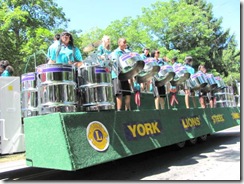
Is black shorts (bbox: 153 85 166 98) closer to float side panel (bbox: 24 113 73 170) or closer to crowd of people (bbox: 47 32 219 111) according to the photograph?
crowd of people (bbox: 47 32 219 111)

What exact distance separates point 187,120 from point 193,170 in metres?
1.47

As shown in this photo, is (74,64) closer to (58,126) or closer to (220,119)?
(58,126)

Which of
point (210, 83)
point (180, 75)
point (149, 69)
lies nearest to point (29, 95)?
point (149, 69)

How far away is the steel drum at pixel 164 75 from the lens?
19.5 ft

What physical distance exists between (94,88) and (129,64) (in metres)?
0.82

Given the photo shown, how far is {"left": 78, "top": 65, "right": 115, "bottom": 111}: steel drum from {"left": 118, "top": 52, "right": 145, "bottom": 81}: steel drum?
535 mm

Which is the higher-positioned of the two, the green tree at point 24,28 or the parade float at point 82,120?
the green tree at point 24,28

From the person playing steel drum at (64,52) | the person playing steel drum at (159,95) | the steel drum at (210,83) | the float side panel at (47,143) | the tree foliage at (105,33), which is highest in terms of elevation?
the tree foliage at (105,33)

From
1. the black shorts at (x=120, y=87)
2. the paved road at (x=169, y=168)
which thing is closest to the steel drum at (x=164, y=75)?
the black shorts at (x=120, y=87)

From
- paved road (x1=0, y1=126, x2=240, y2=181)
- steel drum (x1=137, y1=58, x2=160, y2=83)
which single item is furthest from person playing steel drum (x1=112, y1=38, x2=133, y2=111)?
paved road (x1=0, y1=126, x2=240, y2=181)

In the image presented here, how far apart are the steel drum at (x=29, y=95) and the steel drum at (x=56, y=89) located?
478mm

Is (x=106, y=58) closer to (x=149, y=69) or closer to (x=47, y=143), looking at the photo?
(x=149, y=69)

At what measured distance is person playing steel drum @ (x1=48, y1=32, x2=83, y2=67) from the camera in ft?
15.0

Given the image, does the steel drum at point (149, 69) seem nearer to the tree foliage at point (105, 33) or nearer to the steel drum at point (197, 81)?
the tree foliage at point (105, 33)
